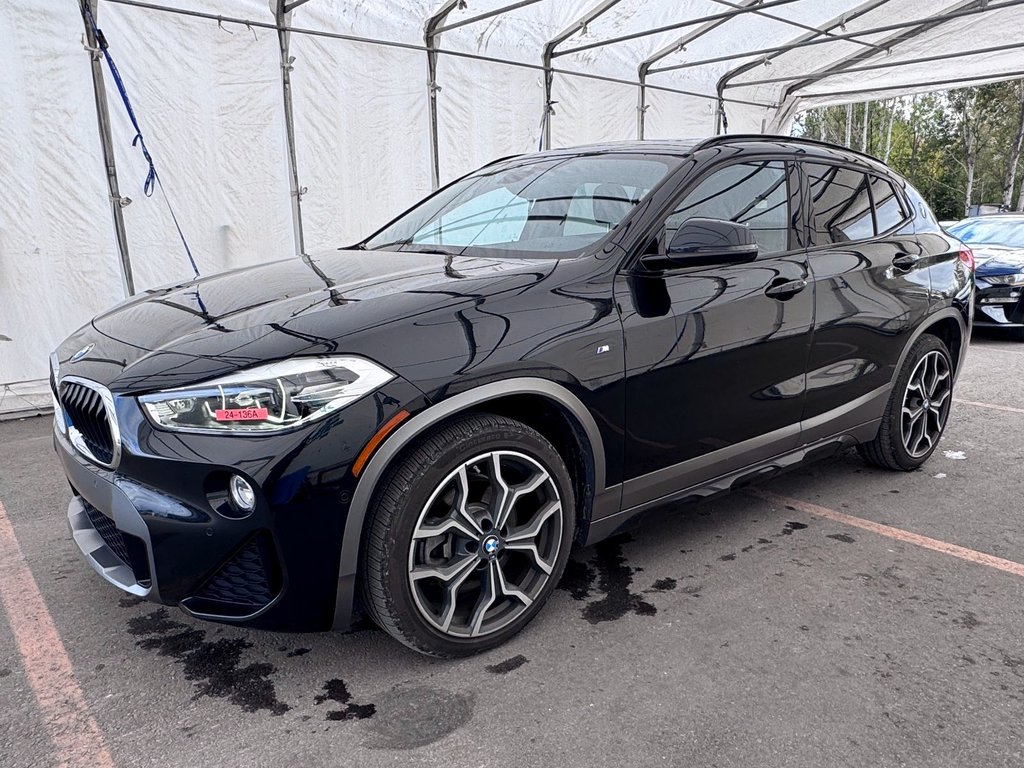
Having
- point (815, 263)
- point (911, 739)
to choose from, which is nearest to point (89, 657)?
point (911, 739)

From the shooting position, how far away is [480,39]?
8656 mm

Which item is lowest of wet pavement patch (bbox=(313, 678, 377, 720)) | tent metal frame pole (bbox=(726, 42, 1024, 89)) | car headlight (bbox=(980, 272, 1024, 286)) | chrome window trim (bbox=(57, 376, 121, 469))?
wet pavement patch (bbox=(313, 678, 377, 720))

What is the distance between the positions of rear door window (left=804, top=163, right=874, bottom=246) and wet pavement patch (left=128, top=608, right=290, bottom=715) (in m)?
2.76

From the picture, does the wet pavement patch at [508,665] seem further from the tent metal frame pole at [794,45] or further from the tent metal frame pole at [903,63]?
the tent metal frame pole at [903,63]

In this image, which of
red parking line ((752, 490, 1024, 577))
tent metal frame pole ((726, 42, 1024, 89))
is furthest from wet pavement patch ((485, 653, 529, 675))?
tent metal frame pole ((726, 42, 1024, 89))

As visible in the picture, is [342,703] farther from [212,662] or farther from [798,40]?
[798,40]

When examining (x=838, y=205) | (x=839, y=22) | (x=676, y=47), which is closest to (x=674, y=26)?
(x=676, y=47)

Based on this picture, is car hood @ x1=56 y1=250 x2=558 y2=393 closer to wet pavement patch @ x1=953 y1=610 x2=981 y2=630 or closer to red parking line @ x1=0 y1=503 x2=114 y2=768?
red parking line @ x1=0 y1=503 x2=114 y2=768

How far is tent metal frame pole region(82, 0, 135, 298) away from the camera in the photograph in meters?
5.90

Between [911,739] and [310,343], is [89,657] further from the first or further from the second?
[911,739]

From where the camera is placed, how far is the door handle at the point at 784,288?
3.07 metres

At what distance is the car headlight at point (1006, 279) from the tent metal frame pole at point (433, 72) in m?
6.18

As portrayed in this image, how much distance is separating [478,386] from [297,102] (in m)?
5.99

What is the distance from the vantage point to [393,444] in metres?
2.10
